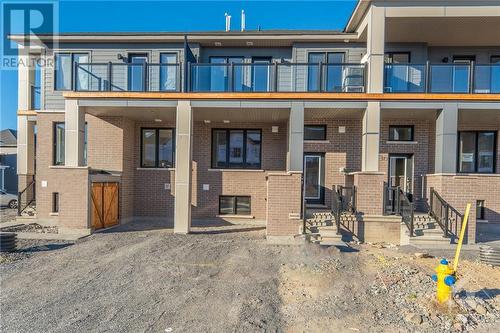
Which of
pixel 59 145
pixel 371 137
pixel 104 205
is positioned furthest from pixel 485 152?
pixel 59 145

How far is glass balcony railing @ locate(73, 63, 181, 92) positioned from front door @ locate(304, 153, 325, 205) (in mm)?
5948

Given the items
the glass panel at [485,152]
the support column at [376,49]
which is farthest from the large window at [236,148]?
the glass panel at [485,152]

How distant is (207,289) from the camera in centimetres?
565

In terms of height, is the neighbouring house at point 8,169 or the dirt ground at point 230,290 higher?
the neighbouring house at point 8,169

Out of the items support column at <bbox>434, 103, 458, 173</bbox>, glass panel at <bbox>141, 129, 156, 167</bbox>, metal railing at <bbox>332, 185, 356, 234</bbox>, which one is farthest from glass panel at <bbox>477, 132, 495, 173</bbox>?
glass panel at <bbox>141, 129, 156, 167</bbox>

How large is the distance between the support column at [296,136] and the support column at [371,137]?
2103 mm

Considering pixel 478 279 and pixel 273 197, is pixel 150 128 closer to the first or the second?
pixel 273 197

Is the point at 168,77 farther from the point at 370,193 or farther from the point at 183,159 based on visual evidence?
the point at 370,193

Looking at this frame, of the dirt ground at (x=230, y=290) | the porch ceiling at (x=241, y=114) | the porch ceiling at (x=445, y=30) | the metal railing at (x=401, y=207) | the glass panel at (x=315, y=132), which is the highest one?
the porch ceiling at (x=445, y=30)

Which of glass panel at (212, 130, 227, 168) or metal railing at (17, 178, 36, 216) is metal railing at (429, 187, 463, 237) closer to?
glass panel at (212, 130, 227, 168)

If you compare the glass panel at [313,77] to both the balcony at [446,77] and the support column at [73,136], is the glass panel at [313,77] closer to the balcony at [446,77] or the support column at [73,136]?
the balcony at [446,77]

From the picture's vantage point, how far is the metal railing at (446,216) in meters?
8.66

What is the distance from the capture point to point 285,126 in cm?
1219

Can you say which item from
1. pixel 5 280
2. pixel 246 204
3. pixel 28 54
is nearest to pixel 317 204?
pixel 246 204
